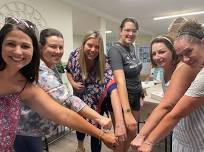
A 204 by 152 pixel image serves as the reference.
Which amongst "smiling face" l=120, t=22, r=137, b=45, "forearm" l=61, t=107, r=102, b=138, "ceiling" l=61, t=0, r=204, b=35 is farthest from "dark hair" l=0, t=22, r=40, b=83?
"ceiling" l=61, t=0, r=204, b=35

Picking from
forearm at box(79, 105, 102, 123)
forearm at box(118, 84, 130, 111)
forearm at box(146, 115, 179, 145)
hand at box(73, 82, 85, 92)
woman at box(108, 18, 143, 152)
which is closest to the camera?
forearm at box(146, 115, 179, 145)

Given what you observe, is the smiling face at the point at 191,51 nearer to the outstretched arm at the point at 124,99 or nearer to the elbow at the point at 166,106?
the elbow at the point at 166,106

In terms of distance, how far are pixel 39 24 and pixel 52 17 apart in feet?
1.43

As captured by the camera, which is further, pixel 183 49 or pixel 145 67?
pixel 145 67

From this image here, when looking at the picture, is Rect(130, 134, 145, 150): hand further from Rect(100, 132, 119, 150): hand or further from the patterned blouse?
the patterned blouse

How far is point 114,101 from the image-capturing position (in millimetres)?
1782

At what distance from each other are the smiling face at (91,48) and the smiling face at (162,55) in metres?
0.49

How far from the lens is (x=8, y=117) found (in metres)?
1.06

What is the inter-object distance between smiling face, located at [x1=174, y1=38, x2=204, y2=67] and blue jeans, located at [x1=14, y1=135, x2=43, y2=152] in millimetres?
1051

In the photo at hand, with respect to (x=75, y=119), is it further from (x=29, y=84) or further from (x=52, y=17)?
(x=52, y=17)

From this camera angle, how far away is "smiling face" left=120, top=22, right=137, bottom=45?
2.13 metres

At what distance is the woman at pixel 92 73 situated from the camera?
1.94 meters

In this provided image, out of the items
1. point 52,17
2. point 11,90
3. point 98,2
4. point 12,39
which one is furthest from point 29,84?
point 98,2

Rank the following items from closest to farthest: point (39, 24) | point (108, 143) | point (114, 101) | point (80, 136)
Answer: point (108, 143)
point (114, 101)
point (80, 136)
point (39, 24)
